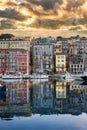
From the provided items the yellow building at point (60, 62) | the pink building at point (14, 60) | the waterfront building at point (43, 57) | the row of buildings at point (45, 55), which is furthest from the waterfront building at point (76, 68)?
the pink building at point (14, 60)

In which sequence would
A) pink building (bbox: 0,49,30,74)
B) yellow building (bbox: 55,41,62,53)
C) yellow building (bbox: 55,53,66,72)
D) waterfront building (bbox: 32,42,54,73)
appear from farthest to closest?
yellow building (bbox: 55,41,62,53) < waterfront building (bbox: 32,42,54,73) < yellow building (bbox: 55,53,66,72) < pink building (bbox: 0,49,30,74)

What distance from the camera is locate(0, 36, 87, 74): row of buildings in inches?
2908

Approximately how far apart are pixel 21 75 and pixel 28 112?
45099 mm

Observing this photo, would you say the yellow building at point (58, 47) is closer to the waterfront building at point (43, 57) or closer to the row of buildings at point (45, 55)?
the row of buildings at point (45, 55)

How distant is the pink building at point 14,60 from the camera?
2876 inches

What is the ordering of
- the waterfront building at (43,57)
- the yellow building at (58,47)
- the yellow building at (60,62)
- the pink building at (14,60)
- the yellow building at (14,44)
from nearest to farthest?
the pink building at (14,60) → the yellow building at (60,62) → the waterfront building at (43,57) → the yellow building at (14,44) → the yellow building at (58,47)

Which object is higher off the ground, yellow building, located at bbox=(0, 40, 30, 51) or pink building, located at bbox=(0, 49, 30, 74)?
yellow building, located at bbox=(0, 40, 30, 51)

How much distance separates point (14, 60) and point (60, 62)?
24.1 ft

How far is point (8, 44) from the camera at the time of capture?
88250 millimetres

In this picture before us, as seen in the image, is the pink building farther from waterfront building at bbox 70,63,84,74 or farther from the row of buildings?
waterfront building at bbox 70,63,84,74

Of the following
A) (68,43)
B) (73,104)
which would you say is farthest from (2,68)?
(73,104)

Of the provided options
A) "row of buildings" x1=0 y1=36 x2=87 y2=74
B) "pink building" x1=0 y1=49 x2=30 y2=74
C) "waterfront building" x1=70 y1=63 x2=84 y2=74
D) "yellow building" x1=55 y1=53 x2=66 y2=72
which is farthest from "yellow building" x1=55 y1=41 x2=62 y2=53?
"pink building" x1=0 y1=49 x2=30 y2=74

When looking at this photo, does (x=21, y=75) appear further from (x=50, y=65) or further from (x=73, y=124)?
(x=73, y=124)

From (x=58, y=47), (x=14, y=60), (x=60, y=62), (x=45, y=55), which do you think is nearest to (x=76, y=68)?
(x=60, y=62)
